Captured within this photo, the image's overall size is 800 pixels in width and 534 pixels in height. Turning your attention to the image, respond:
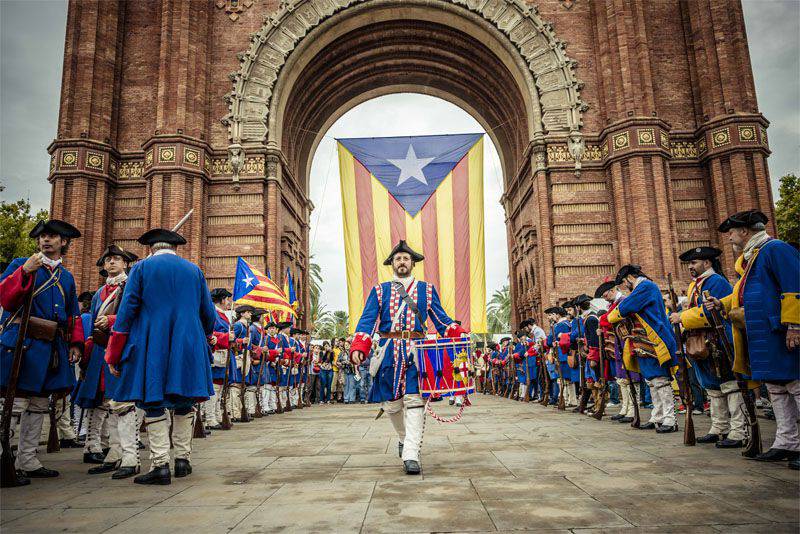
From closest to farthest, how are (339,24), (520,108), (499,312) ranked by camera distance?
(339,24) → (520,108) → (499,312)

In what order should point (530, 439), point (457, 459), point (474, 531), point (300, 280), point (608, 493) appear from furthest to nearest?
A: point (300, 280) → point (530, 439) → point (457, 459) → point (608, 493) → point (474, 531)

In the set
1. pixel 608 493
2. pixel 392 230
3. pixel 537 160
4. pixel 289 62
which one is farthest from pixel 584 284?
pixel 608 493

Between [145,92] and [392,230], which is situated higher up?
[145,92]

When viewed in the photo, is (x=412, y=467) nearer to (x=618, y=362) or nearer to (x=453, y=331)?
(x=453, y=331)

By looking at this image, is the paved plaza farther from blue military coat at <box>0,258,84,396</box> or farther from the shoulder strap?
the shoulder strap

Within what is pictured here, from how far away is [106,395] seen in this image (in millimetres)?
5074

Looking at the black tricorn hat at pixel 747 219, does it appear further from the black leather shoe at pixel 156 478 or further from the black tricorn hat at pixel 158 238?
the black leather shoe at pixel 156 478

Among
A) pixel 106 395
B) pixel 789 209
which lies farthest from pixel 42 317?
pixel 789 209

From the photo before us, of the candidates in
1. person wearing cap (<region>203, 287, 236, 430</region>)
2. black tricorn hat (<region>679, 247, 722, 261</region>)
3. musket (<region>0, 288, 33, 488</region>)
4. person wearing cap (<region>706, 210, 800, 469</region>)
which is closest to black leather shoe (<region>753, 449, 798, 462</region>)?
person wearing cap (<region>706, 210, 800, 469</region>)

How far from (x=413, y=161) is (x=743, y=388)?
1292 cm

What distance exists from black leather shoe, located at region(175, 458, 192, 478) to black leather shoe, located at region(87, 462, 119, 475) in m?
0.86

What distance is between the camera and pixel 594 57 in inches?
765

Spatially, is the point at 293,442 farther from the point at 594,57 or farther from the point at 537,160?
the point at 594,57

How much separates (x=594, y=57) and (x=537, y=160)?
14.6ft
